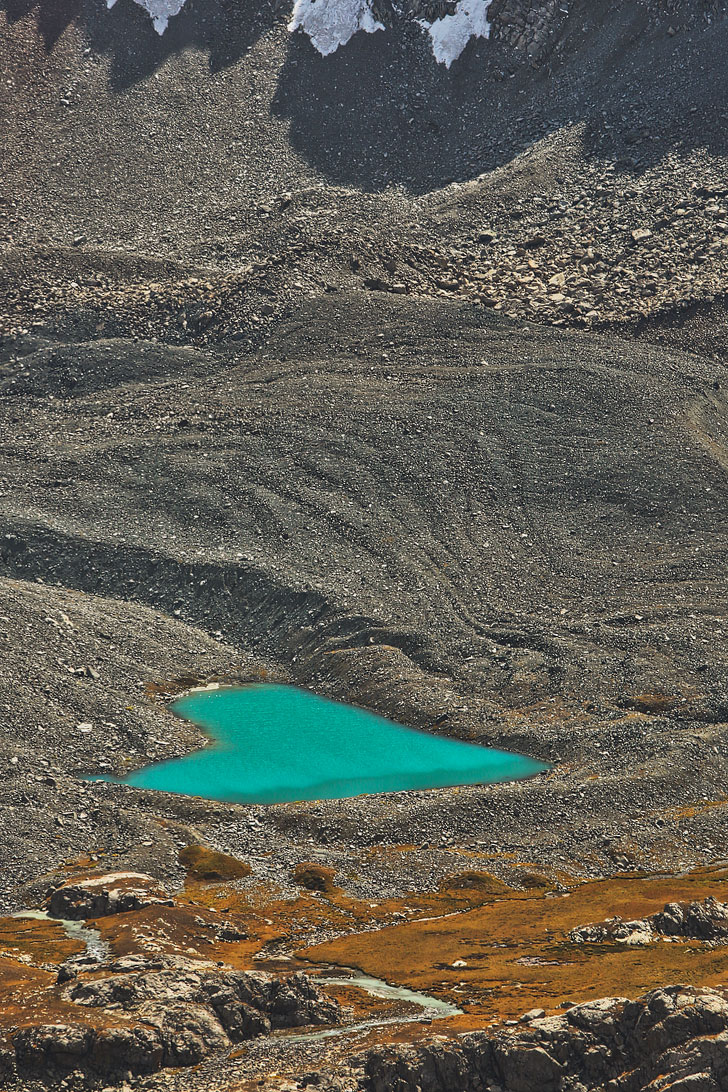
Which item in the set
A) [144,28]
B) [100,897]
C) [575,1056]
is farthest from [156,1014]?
[144,28]

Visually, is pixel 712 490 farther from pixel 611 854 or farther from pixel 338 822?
pixel 338 822

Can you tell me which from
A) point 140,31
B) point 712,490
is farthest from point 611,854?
point 140,31

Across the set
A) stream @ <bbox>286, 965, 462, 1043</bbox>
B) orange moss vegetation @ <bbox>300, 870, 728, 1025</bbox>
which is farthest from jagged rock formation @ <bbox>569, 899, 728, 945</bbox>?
stream @ <bbox>286, 965, 462, 1043</bbox>

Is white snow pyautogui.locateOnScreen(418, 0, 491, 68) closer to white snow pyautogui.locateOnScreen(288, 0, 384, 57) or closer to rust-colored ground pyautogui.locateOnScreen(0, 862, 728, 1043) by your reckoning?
white snow pyautogui.locateOnScreen(288, 0, 384, 57)

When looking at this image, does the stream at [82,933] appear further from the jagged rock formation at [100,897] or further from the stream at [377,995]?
the stream at [377,995]

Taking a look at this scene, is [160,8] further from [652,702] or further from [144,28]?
[652,702]

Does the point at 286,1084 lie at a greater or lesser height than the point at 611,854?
lesser
